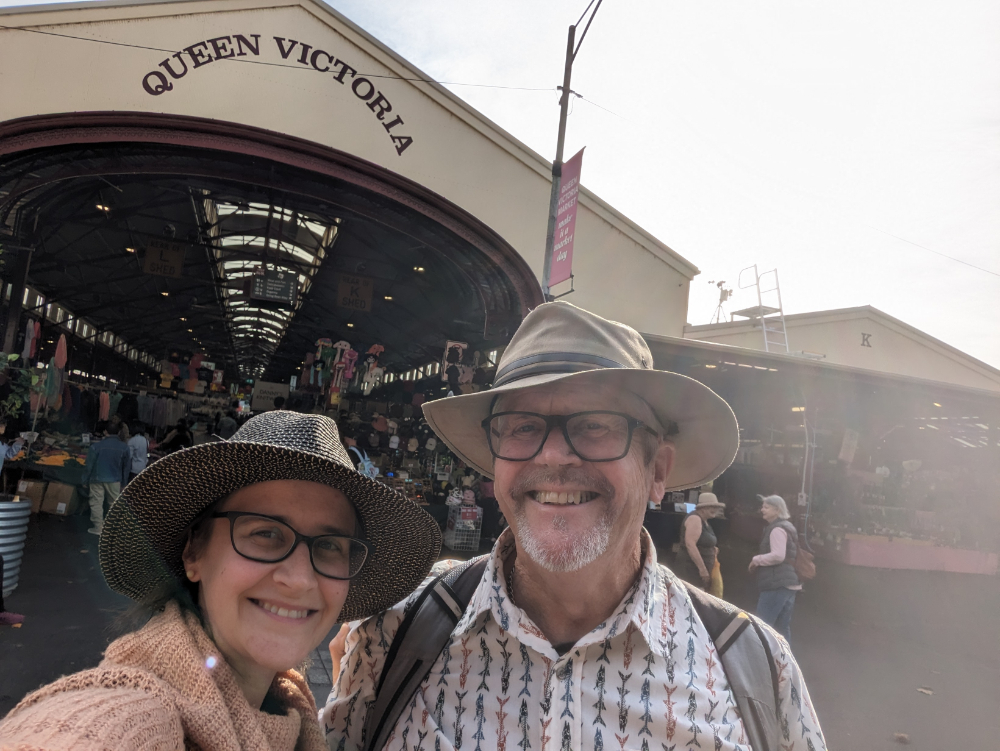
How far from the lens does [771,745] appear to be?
1.62 m

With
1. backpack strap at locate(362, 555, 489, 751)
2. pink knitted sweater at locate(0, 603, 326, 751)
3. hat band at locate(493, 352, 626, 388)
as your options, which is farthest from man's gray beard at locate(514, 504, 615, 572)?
pink knitted sweater at locate(0, 603, 326, 751)

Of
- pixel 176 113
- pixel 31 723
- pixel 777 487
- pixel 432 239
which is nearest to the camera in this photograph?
pixel 31 723

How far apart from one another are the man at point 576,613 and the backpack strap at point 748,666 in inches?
0.6

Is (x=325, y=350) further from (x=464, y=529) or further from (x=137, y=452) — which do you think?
(x=464, y=529)

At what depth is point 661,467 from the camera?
7.06ft

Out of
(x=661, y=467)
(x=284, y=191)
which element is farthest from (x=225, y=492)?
(x=284, y=191)

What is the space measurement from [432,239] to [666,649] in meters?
8.69

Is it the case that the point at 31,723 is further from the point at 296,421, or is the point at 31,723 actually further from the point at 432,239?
the point at 432,239

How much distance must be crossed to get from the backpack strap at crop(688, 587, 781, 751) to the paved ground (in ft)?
5.08

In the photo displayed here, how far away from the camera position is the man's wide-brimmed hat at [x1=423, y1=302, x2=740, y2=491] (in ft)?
6.13

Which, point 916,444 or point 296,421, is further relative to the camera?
point 916,444

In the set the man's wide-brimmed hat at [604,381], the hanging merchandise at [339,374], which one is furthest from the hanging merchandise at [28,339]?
the man's wide-brimmed hat at [604,381]

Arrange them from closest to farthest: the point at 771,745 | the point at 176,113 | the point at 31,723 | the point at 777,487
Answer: the point at 31,723 < the point at 771,745 < the point at 176,113 < the point at 777,487

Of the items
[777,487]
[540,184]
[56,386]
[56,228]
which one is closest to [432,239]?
[540,184]
